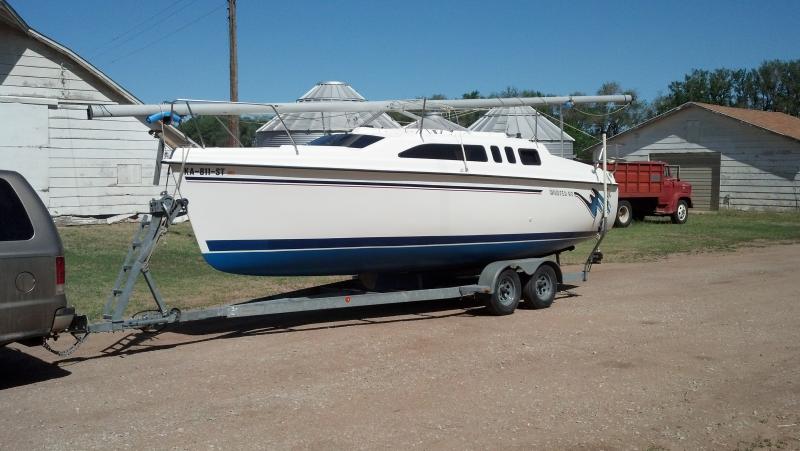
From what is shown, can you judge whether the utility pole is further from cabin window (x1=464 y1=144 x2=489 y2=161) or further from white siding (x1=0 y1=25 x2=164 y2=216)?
cabin window (x1=464 y1=144 x2=489 y2=161)

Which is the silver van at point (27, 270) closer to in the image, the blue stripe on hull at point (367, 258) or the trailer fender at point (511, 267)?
the blue stripe on hull at point (367, 258)

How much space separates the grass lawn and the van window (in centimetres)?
350

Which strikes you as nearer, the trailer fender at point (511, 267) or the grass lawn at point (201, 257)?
the trailer fender at point (511, 267)

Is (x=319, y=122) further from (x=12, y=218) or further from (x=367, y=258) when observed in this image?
(x=12, y=218)

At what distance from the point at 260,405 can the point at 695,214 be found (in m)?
31.0

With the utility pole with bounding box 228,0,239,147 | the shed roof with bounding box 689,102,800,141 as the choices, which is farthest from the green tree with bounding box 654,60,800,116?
the utility pole with bounding box 228,0,239,147

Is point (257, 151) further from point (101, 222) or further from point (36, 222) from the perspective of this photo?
point (101, 222)

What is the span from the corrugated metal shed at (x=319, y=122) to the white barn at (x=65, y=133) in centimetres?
360

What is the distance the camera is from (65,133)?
70.2ft

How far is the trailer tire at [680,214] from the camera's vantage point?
29.6m

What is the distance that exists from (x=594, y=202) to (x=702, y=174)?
26.4m

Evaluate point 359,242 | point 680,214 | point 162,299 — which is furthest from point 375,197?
point 680,214

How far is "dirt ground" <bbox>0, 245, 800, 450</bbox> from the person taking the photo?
6387mm

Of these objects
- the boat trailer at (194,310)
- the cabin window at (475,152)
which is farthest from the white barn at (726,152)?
the boat trailer at (194,310)
